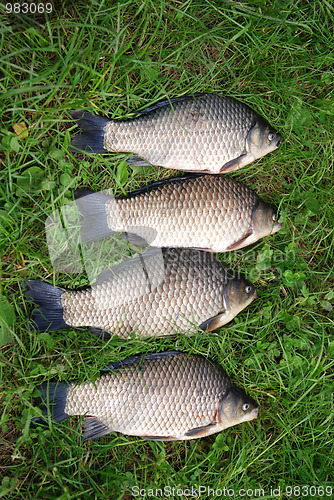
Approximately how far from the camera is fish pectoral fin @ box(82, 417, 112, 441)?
2.40 metres

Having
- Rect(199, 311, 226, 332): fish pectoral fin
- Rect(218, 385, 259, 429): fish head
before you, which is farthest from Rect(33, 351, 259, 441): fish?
Rect(199, 311, 226, 332): fish pectoral fin

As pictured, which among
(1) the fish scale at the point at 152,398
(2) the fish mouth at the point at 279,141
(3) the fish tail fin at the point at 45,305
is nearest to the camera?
(1) the fish scale at the point at 152,398

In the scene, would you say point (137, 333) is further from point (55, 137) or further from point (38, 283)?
point (55, 137)

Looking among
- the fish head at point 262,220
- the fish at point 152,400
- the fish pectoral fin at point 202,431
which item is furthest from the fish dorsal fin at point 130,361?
the fish head at point 262,220

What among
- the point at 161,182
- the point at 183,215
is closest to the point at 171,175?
the point at 161,182

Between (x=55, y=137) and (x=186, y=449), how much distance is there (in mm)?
2295

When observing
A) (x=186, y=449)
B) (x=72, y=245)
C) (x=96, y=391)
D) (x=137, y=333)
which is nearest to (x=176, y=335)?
(x=137, y=333)

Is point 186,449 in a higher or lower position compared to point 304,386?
lower

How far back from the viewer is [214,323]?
8.08 feet

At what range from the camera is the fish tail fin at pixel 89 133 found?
2.48 meters

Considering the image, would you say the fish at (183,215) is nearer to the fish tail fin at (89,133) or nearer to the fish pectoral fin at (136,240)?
the fish pectoral fin at (136,240)

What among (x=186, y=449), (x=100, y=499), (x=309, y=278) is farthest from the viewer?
(x=309, y=278)

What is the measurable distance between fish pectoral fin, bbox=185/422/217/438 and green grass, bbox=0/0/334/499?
6.3 inches

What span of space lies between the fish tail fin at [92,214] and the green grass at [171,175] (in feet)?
0.31
